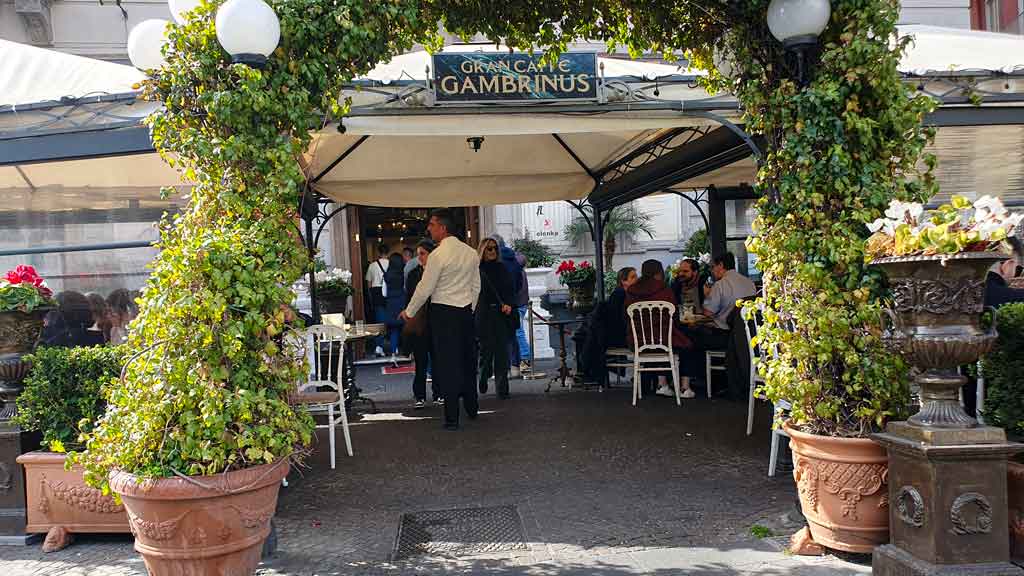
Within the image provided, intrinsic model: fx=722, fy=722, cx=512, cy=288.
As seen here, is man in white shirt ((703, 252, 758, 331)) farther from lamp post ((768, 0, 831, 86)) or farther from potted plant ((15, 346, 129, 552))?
potted plant ((15, 346, 129, 552))

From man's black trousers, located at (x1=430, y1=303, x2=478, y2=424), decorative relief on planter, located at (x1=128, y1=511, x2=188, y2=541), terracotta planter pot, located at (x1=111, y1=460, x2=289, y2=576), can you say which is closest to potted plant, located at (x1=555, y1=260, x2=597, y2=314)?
man's black trousers, located at (x1=430, y1=303, x2=478, y2=424)

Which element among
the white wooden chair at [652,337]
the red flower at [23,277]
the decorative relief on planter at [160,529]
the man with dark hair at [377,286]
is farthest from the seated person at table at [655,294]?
the man with dark hair at [377,286]

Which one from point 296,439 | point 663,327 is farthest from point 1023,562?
point 663,327

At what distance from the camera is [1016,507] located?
9.78 ft

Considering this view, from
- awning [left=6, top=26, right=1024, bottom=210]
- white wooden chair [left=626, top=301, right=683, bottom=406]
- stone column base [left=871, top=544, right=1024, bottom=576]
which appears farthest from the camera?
white wooden chair [left=626, top=301, right=683, bottom=406]

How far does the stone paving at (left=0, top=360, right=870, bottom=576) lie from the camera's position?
11.7 ft

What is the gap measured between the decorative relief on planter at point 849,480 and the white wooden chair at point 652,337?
3.76 meters

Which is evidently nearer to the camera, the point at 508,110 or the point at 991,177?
the point at 508,110

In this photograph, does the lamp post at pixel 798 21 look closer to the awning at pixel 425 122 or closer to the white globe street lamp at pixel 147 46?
the awning at pixel 425 122

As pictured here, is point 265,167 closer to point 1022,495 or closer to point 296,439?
point 296,439

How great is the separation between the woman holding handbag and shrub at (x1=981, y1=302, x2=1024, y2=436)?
4886mm

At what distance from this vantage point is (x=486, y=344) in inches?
309

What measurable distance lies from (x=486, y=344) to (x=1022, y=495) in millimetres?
5452

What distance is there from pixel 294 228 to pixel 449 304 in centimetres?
296
